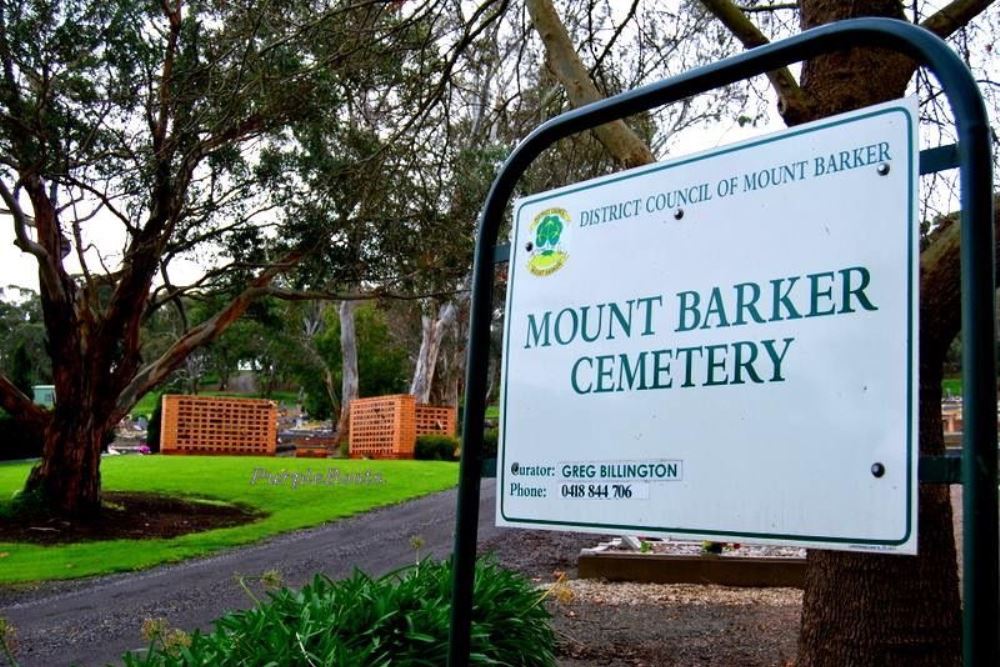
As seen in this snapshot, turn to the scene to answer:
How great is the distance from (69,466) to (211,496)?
3.74 metres

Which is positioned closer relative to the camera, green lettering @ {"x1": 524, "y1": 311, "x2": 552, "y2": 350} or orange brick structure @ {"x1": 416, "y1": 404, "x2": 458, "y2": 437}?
green lettering @ {"x1": 524, "y1": 311, "x2": 552, "y2": 350}

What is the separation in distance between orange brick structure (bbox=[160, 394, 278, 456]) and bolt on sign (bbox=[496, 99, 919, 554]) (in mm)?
30529

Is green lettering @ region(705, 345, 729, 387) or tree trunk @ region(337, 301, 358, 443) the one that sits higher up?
tree trunk @ region(337, 301, 358, 443)

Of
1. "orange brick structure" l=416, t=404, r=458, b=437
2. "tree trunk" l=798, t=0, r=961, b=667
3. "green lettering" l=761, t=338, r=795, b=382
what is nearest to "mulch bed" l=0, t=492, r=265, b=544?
"tree trunk" l=798, t=0, r=961, b=667

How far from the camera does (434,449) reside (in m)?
30.9

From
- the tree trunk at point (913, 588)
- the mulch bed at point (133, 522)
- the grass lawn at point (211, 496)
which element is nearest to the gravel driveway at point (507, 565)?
the grass lawn at point (211, 496)

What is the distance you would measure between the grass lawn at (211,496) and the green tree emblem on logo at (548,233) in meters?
9.43

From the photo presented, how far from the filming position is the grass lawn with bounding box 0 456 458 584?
11.3 m

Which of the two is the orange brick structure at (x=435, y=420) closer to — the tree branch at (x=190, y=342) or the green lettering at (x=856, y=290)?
the tree branch at (x=190, y=342)

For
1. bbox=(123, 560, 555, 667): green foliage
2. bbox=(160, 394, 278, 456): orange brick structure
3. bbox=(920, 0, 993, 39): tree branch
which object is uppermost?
bbox=(920, 0, 993, 39): tree branch

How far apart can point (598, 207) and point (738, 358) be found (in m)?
0.54

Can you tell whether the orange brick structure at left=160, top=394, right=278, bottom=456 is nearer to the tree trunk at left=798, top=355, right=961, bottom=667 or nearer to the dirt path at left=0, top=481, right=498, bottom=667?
the dirt path at left=0, top=481, right=498, bottom=667

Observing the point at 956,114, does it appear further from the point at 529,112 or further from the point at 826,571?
the point at 529,112

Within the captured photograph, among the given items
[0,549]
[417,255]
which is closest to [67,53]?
[417,255]
